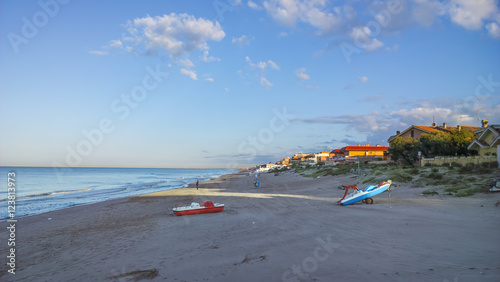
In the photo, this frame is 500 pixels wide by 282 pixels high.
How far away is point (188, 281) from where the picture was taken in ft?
19.4

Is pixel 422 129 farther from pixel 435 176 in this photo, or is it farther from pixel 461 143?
pixel 435 176

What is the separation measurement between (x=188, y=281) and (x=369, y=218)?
8.05 metres

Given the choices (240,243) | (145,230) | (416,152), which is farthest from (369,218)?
(416,152)

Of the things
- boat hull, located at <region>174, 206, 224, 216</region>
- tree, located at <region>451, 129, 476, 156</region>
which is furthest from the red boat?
tree, located at <region>451, 129, 476, 156</region>

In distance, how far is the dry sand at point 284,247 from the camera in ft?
19.4

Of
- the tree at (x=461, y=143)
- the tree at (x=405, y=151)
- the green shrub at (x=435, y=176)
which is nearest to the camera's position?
the green shrub at (x=435, y=176)

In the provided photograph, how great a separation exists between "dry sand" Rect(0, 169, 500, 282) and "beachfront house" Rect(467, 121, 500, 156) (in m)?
18.9

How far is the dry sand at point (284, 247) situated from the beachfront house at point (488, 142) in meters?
18.9

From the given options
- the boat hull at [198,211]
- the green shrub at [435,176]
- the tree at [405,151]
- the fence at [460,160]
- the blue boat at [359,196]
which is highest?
the tree at [405,151]

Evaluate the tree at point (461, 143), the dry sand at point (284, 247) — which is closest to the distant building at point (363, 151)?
the tree at point (461, 143)

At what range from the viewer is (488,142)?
30938 mm

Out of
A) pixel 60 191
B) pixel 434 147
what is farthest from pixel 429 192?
pixel 60 191

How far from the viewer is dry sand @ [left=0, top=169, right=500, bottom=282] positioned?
19.4ft

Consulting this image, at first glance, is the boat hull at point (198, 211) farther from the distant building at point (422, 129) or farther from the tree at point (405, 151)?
the distant building at point (422, 129)
